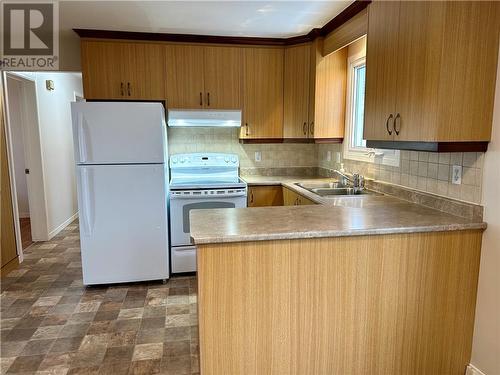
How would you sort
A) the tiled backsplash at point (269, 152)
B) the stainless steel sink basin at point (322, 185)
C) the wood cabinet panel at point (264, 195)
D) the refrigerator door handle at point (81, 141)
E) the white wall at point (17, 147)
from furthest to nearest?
the white wall at point (17, 147), the wood cabinet panel at point (264, 195), the stainless steel sink basin at point (322, 185), the tiled backsplash at point (269, 152), the refrigerator door handle at point (81, 141)

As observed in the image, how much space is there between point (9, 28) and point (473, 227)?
3.92m

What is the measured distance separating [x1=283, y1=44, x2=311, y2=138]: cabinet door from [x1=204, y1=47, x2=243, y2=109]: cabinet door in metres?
0.52

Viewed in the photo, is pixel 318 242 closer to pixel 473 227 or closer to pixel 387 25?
pixel 473 227

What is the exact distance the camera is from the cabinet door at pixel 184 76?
11.5ft

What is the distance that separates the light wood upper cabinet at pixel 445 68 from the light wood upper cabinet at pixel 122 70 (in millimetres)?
2407

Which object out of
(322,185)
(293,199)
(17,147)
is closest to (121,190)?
(293,199)

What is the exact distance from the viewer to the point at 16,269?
363 cm

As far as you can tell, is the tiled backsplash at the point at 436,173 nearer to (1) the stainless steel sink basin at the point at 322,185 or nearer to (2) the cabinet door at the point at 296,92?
(1) the stainless steel sink basin at the point at 322,185

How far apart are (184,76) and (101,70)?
81 cm

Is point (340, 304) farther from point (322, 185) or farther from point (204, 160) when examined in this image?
point (204, 160)

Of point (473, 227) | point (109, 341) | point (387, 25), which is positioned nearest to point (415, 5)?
point (387, 25)

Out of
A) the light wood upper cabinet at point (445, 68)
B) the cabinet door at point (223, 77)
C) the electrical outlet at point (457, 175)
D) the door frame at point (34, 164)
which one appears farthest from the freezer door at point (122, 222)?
the electrical outlet at point (457, 175)

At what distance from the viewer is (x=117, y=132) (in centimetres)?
301

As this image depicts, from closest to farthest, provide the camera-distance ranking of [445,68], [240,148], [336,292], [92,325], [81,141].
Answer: [445,68], [336,292], [92,325], [81,141], [240,148]
